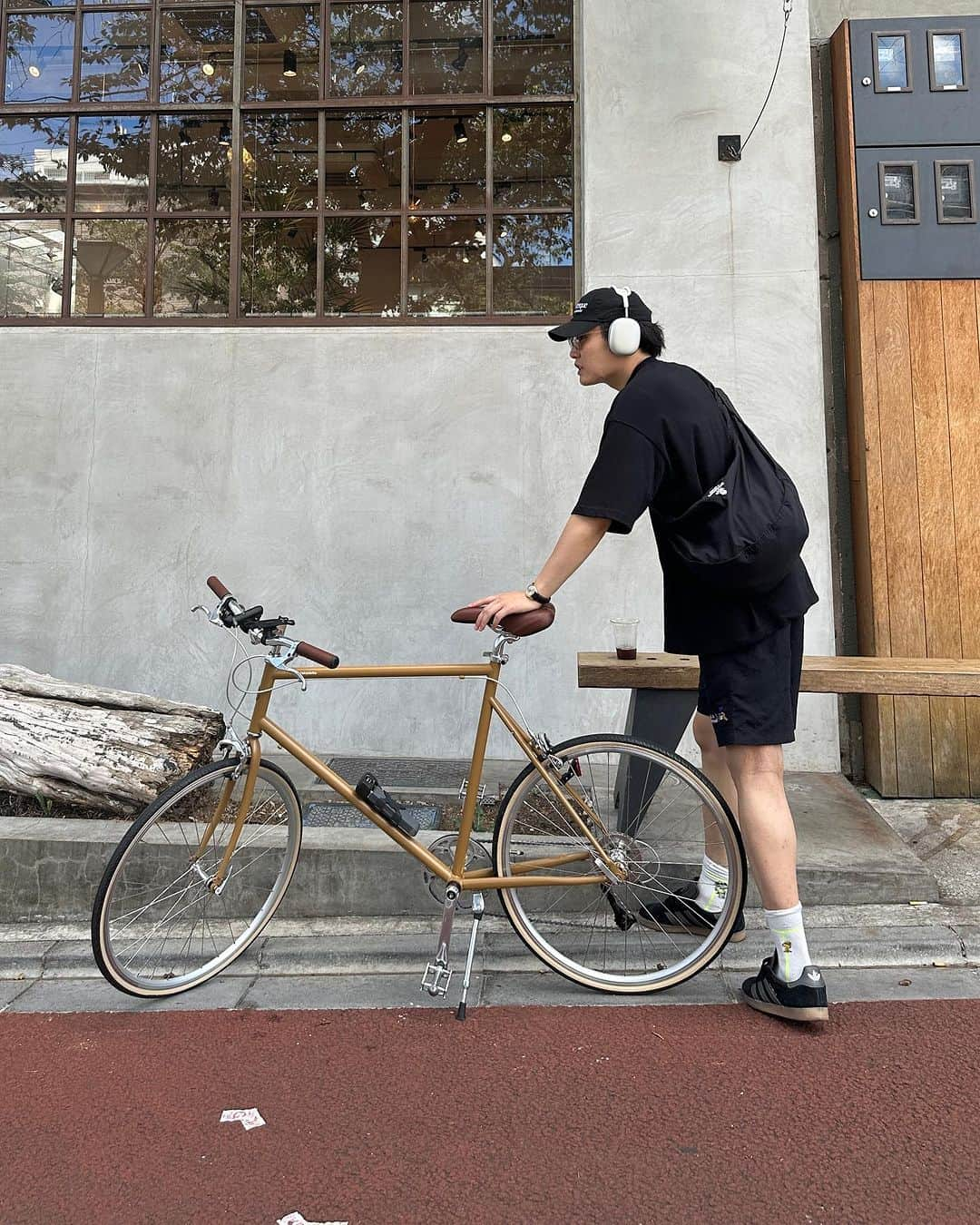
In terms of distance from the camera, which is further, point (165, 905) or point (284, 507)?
point (284, 507)

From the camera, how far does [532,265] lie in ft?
17.4

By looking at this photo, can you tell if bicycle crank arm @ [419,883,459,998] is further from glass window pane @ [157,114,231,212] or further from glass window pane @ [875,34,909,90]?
glass window pane @ [875,34,909,90]

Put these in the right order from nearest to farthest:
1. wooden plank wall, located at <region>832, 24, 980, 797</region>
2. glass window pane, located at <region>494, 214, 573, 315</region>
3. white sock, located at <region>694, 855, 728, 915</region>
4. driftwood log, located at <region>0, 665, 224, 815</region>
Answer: white sock, located at <region>694, 855, 728, 915</region>, driftwood log, located at <region>0, 665, 224, 815</region>, wooden plank wall, located at <region>832, 24, 980, 797</region>, glass window pane, located at <region>494, 214, 573, 315</region>

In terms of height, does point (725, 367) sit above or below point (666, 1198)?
above

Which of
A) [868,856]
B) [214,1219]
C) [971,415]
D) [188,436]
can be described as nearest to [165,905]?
Result: [214,1219]

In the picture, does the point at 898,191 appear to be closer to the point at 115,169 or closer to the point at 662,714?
the point at 662,714

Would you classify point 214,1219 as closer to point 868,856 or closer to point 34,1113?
point 34,1113

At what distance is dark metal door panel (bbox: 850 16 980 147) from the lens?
489cm

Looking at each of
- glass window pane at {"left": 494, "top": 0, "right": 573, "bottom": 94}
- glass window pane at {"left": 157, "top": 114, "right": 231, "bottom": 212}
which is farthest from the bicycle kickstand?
glass window pane at {"left": 494, "top": 0, "right": 573, "bottom": 94}

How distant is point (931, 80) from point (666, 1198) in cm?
560

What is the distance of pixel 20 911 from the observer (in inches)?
127

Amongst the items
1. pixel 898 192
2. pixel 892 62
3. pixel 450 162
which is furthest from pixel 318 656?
pixel 892 62

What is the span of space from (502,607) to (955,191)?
421 cm

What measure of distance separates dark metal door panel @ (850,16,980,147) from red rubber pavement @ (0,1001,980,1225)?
4.59 meters
